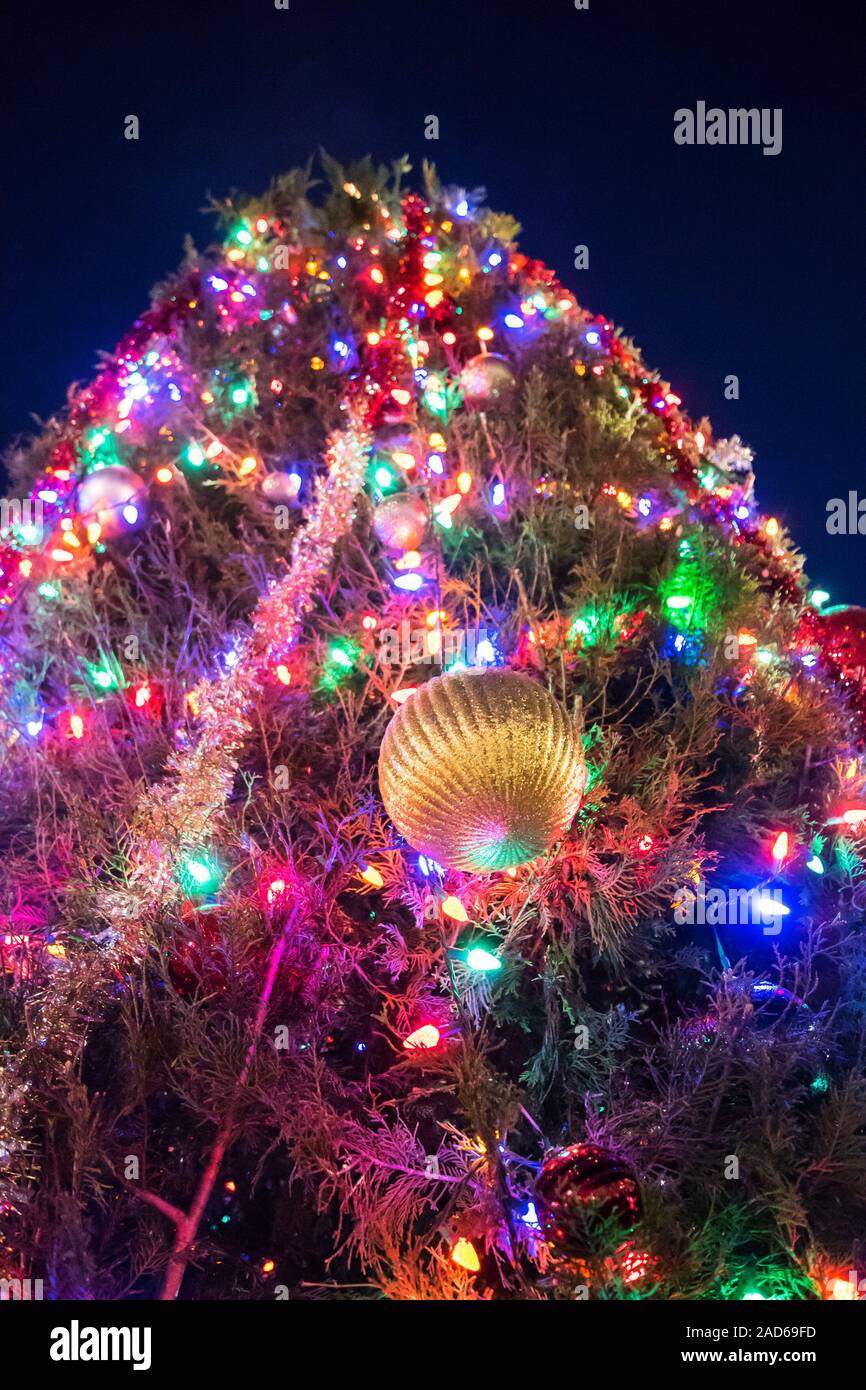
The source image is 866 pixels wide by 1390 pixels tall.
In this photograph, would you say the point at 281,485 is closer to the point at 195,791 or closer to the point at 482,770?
the point at 195,791

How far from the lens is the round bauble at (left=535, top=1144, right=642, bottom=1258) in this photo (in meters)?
2.27

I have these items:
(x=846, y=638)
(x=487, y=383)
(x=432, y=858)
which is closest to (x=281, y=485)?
(x=487, y=383)

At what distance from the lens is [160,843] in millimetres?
3252

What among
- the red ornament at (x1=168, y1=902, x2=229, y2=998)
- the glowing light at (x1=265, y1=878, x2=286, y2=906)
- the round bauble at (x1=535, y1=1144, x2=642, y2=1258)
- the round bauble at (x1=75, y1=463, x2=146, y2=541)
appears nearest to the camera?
the round bauble at (x1=535, y1=1144, x2=642, y2=1258)

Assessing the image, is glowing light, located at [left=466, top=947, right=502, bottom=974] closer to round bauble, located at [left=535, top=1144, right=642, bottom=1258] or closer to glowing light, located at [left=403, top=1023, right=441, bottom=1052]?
glowing light, located at [left=403, top=1023, right=441, bottom=1052]

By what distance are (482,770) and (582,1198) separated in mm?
1086

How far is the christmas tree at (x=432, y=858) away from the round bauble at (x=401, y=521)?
0.07 feet

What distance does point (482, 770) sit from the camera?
2408 millimetres

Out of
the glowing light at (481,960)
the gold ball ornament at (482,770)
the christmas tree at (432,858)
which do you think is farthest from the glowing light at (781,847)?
the gold ball ornament at (482,770)

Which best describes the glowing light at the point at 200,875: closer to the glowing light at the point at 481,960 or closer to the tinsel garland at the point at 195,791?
the tinsel garland at the point at 195,791

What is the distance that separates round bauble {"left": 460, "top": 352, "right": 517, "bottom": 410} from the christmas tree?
0.07 ft

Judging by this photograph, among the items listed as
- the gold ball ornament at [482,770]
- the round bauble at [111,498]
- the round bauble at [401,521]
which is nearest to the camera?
the gold ball ornament at [482,770]

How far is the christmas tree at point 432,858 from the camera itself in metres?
2.65

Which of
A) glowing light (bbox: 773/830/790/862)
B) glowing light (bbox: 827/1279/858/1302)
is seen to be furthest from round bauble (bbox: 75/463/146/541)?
glowing light (bbox: 827/1279/858/1302)
